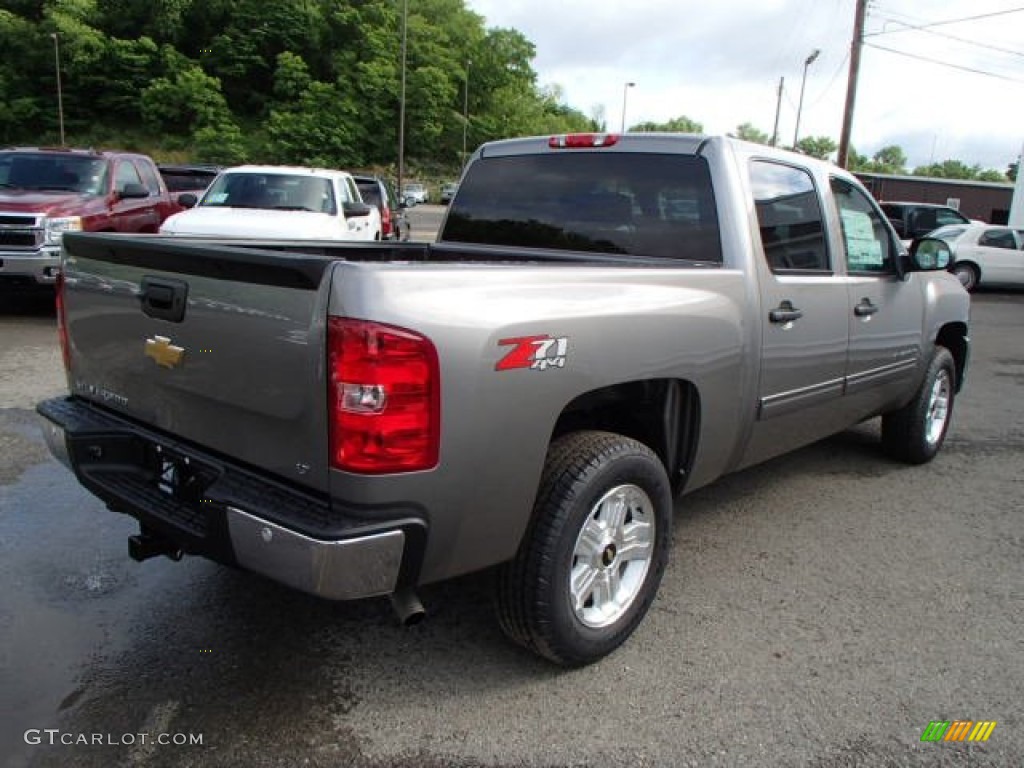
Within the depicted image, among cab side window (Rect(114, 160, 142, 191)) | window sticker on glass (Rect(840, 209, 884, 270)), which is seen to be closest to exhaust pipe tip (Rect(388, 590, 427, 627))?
window sticker on glass (Rect(840, 209, 884, 270))

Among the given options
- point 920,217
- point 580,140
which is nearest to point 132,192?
point 580,140

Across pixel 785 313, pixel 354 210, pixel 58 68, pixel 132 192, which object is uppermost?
pixel 58 68

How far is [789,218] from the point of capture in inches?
151

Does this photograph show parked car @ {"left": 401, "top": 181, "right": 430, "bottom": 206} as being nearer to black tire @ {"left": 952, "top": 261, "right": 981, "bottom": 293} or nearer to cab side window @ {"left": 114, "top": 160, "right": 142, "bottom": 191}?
cab side window @ {"left": 114, "top": 160, "right": 142, "bottom": 191}

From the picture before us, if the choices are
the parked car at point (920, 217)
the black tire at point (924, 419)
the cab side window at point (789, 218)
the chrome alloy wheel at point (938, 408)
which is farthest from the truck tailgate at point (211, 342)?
the parked car at point (920, 217)

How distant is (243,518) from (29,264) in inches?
313

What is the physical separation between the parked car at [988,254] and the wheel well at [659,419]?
1751 centimetres

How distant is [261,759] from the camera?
91.7 inches

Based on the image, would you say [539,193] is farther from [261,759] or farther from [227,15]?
[227,15]

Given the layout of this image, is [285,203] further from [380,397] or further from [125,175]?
[380,397]

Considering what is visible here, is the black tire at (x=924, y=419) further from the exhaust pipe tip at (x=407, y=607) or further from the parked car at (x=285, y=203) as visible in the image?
the parked car at (x=285, y=203)

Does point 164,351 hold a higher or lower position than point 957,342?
higher

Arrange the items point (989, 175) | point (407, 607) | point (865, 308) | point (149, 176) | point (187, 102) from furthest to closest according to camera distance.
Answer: point (989, 175) → point (187, 102) → point (149, 176) → point (865, 308) → point (407, 607)

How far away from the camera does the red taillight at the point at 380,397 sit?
2.08 metres
